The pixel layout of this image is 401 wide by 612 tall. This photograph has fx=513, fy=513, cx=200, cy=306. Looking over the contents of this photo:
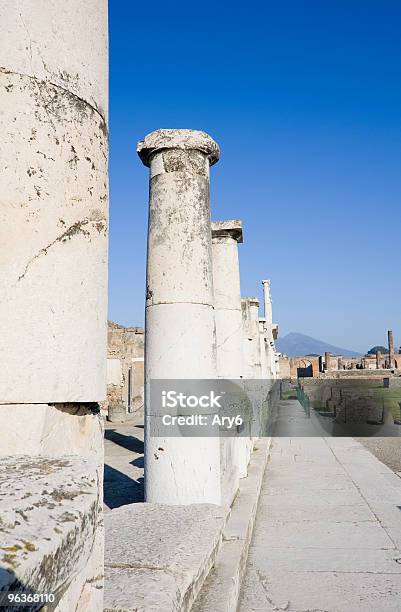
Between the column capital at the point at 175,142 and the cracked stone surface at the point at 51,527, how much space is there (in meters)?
4.26

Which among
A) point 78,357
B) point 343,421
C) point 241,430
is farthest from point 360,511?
point 343,421

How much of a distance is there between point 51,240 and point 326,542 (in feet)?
14.4

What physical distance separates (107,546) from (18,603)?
2.61m

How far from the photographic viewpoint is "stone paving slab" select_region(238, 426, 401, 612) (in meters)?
3.83

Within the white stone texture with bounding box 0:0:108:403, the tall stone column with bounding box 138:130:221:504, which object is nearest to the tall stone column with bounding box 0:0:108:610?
the white stone texture with bounding box 0:0:108:403

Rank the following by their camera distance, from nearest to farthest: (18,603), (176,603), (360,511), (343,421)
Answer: (18,603), (176,603), (360,511), (343,421)

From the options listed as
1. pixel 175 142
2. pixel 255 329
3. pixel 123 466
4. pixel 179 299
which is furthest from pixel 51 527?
pixel 255 329

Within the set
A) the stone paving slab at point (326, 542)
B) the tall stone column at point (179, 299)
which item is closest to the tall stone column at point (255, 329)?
the stone paving slab at point (326, 542)

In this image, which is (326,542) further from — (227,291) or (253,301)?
(253,301)

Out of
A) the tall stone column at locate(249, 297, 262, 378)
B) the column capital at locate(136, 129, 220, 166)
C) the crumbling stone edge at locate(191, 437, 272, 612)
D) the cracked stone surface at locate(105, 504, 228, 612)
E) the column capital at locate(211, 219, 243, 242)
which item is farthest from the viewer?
the tall stone column at locate(249, 297, 262, 378)

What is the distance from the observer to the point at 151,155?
5.55 m

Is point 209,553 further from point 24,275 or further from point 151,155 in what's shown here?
point 151,155

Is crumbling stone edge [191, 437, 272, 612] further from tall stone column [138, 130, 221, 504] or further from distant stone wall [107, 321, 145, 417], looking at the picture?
distant stone wall [107, 321, 145, 417]

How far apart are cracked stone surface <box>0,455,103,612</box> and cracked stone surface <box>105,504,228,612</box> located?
0.99 m
